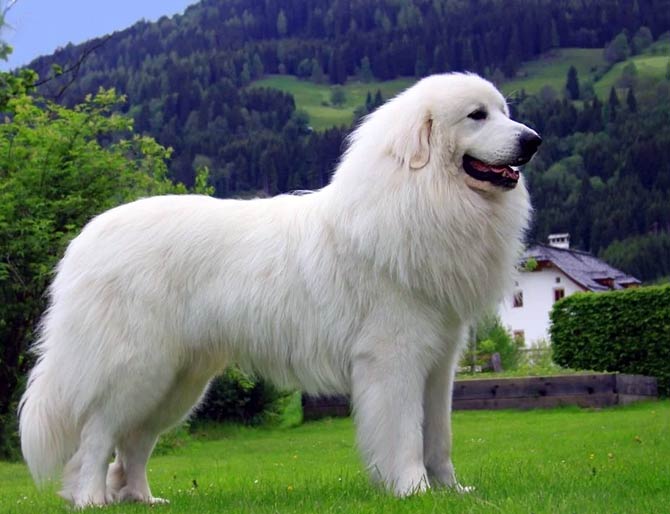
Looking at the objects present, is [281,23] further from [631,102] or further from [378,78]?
[631,102]

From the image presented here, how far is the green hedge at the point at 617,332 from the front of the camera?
19.0 meters

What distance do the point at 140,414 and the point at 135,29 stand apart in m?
131

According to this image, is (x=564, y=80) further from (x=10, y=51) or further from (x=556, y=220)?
(x=10, y=51)

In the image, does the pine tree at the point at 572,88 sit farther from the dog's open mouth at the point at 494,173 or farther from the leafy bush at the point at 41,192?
the dog's open mouth at the point at 494,173

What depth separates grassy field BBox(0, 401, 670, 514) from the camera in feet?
15.1

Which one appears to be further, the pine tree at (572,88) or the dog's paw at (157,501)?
the pine tree at (572,88)

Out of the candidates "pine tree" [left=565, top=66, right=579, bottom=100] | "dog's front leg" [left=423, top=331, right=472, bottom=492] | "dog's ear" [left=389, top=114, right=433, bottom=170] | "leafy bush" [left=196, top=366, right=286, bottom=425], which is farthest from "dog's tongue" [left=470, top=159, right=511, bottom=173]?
"pine tree" [left=565, top=66, right=579, bottom=100]

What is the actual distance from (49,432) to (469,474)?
Answer: 108 inches

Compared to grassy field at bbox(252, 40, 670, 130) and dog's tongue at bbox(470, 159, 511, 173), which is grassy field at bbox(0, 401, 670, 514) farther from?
grassy field at bbox(252, 40, 670, 130)

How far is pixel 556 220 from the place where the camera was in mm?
76562

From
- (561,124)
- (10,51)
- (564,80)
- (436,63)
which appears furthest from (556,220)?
(10,51)

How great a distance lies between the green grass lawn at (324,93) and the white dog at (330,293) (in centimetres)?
11523

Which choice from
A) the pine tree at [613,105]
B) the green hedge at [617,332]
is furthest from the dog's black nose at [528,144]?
the pine tree at [613,105]

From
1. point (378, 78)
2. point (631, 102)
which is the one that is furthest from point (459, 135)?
point (378, 78)
